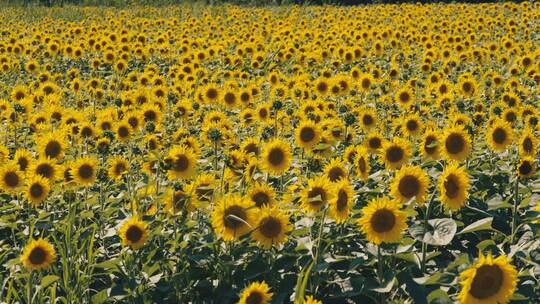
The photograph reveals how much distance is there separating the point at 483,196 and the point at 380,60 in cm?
793

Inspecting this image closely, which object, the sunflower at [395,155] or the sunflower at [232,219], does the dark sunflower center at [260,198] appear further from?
the sunflower at [395,155]

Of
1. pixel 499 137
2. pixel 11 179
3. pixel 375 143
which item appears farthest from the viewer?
pixel 375 143

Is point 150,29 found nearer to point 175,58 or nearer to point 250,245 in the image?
point 175,58

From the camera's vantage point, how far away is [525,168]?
12.0 ft

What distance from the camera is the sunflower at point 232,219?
3291 millimetres

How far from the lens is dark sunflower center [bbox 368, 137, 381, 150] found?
4.74 meters

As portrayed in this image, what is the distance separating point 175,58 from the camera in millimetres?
12633

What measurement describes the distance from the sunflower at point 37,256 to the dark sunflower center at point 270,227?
117 centimetres

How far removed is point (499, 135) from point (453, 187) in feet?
4.99

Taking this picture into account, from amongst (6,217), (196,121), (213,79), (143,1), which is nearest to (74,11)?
(143,1)

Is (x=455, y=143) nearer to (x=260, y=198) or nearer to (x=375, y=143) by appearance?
(x=375, y=143)

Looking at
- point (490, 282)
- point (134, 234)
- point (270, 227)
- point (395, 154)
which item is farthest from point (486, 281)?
point (134, 234)

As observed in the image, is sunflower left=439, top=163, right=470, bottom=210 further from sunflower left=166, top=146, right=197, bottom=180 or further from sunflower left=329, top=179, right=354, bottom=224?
sunflower left=166, top=146, right=197, bottom=180

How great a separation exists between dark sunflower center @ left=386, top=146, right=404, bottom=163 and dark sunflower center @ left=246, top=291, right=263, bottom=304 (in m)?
1.79
